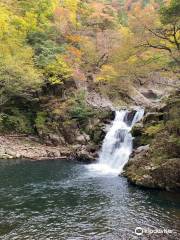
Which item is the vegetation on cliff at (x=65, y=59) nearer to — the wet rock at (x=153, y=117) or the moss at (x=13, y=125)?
the moss at (x=13, y=125)

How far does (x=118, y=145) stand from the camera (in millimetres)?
30281

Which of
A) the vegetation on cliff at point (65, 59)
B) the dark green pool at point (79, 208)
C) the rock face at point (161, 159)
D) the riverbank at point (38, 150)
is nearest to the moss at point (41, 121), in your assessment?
the vegetation on cliff at point (65, 59)

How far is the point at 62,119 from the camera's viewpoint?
3516 centimetres

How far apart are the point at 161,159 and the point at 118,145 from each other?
1016 centimetres

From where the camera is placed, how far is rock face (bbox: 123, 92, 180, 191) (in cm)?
1944

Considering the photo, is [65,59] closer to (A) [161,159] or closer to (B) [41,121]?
(B) [41,121]

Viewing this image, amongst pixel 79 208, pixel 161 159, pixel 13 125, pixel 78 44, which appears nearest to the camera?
pixel 79 208

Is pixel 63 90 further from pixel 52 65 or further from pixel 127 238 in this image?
pixel 127 238

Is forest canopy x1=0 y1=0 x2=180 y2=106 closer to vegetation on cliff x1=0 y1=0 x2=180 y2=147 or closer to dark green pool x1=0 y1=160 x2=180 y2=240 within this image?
vegetation on cliff x1=0 y1=0 x2=180 y2=147

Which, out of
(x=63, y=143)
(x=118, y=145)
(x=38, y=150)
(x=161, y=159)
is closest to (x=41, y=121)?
(x=63, y=143)

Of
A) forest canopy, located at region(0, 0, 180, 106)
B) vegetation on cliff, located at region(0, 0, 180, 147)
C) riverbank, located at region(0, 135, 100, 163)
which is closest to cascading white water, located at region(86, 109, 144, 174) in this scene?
riverbank, located at region(0, 135, 100, 163)

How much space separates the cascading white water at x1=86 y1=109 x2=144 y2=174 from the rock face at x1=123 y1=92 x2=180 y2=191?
12.6ft

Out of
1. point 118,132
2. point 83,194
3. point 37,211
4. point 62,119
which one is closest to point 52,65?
point 62,119

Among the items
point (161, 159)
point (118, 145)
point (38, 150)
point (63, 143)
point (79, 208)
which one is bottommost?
point (79, 208)
